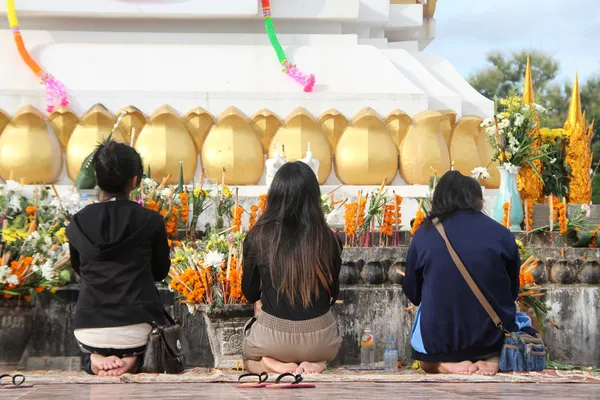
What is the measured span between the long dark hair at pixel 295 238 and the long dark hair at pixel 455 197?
598mm

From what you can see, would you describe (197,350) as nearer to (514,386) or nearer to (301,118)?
(514,386)

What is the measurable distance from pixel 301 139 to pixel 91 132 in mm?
2091

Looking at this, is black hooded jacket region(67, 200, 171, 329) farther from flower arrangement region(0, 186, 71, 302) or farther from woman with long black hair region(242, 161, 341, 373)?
flower arrangement region(0, 186, 71, 302)

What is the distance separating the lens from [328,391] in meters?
3.63

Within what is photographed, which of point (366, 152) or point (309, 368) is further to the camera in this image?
point (366, 152)

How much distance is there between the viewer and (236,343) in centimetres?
611

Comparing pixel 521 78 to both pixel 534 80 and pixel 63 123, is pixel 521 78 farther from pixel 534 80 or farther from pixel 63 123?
pixel 63 123

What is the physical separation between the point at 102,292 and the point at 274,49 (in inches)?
253

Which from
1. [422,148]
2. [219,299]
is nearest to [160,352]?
[219,299]

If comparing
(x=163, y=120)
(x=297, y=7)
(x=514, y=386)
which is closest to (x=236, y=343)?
(x=514, y=386)

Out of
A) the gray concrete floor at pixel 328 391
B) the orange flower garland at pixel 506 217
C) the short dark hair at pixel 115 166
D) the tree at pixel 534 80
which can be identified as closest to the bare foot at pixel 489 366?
the gray concrete floor at pixel 328 391

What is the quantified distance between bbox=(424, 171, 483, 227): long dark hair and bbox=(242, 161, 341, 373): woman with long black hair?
60 centimetres

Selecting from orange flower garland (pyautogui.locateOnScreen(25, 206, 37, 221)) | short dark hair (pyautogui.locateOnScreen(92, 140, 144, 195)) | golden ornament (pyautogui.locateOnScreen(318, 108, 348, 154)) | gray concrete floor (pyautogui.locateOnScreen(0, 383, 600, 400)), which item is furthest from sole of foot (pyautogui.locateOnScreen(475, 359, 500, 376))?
golden ornament (pyautogui.locateOnScreen(318, 108, 348, 154))

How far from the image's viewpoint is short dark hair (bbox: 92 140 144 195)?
16.3 feet
